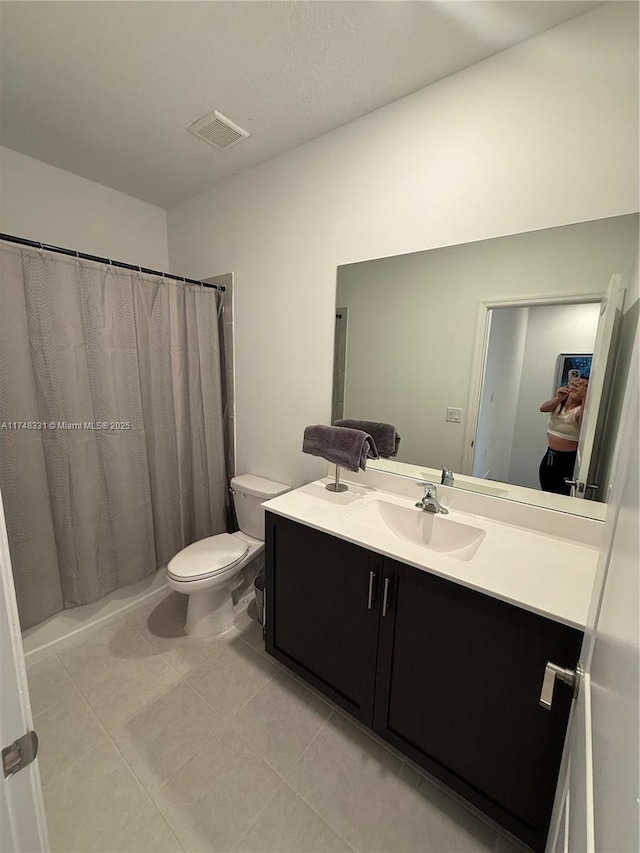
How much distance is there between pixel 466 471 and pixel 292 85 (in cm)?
175

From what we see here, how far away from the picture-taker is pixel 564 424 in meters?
1.25

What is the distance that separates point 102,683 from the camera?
1569mm

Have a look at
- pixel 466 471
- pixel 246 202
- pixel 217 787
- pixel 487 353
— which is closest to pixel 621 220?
pixel 487 353

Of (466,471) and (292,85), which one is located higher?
(292,85)

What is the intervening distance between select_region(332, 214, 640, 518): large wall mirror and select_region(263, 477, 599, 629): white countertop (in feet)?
0.47

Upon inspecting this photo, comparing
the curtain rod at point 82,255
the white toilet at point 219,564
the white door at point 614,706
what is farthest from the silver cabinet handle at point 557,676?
the curtain rod at point 82,255

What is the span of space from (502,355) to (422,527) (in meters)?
0.78

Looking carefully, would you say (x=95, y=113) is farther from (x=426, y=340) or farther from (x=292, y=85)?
(x=426, y=340)

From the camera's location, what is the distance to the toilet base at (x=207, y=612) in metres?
1.81

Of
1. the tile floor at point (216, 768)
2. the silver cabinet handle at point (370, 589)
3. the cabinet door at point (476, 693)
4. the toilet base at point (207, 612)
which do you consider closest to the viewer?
the cabinet door at point (476, 693)

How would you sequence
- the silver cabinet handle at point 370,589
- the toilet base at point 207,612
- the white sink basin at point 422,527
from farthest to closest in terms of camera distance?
the toilet base at point 207,612, the white sink basin at point 422,527, the silver cabinet handle at point 370,589

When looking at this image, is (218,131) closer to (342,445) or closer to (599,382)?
(342,445)

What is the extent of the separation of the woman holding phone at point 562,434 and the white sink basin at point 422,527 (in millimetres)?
331

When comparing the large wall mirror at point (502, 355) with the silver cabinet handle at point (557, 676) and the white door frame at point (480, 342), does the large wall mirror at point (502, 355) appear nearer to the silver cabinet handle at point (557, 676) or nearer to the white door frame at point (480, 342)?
the white door frame at point (480, 342)
